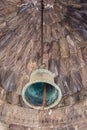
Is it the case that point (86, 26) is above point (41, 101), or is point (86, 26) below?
above

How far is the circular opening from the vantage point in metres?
4.53

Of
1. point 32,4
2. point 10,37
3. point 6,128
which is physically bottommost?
point 6,128

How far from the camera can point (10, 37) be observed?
527 centimetres

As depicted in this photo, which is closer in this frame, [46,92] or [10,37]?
[46,92]

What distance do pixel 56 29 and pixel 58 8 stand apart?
9.3 inches

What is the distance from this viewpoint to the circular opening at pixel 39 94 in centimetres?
453

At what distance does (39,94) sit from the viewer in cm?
470

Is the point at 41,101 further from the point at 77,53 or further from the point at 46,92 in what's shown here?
the point at 77,53

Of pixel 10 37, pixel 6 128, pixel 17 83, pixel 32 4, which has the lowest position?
pixel 6 128

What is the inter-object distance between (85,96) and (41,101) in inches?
26.3

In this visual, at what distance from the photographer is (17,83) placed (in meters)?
5.29

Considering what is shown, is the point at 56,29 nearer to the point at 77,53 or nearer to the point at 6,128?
the point at 77,53

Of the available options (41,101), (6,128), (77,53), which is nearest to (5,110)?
(6,128)

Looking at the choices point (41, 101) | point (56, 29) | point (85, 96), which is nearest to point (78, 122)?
point (85, 96)
